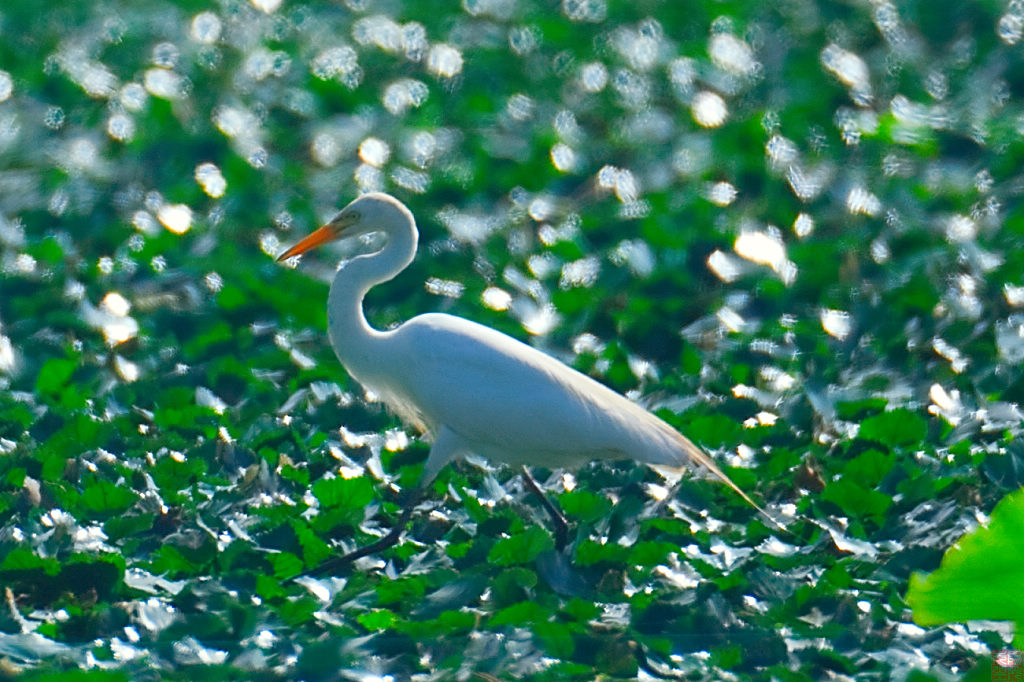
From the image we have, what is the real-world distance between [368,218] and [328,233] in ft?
0.49

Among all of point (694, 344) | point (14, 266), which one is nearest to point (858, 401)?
point (694, 344)

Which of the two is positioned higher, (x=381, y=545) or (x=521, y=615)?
(x=381, y=545)

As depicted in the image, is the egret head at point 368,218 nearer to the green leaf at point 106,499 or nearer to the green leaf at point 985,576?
the green leaf at point 106,499

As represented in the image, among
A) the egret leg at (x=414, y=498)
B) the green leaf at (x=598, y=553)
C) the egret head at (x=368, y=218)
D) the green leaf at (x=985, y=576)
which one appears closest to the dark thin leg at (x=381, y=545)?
the egret leg at (x=414, y=498)

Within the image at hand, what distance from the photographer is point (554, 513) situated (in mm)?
3881

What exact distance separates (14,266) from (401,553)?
8.29ft

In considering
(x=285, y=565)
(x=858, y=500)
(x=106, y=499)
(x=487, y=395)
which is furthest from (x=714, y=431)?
(x=106, y=499)

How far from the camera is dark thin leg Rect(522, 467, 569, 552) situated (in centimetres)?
374

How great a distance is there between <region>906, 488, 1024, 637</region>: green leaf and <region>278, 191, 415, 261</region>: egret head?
2.70 meters

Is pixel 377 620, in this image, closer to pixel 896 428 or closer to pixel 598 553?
pixel 598 553

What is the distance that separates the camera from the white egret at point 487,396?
3863 mm

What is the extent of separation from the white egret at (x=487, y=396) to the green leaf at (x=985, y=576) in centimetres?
212

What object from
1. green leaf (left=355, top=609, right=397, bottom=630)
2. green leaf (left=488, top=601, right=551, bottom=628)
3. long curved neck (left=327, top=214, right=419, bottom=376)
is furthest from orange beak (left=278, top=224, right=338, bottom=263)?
green leaf (left=488, top=601, right=551, bottom=628)

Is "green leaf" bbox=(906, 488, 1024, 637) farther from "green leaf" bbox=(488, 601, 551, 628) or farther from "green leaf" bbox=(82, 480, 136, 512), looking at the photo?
"green leaf" bbox=(82, 480, 136, 512)
